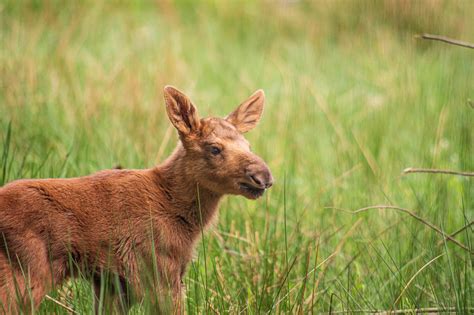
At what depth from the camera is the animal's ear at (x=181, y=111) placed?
484 centimetres

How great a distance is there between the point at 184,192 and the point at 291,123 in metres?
4.24

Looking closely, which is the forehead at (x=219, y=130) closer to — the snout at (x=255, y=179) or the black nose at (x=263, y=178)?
the snout at (x=255, y=179)

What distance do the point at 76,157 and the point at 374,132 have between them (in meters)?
3.13

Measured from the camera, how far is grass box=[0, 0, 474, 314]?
503cm

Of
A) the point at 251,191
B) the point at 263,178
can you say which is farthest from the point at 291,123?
the point at 263,178

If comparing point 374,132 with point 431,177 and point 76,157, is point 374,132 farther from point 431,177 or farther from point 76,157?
point 76,157

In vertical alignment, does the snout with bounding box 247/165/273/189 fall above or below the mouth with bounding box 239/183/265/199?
above

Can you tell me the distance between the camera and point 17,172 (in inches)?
221

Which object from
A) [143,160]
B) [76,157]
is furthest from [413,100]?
[76,157]

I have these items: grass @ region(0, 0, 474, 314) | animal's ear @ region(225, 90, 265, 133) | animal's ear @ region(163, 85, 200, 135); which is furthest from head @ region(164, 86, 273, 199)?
grass @ region(0, 0, 474, 314)

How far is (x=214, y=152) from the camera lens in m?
4.83

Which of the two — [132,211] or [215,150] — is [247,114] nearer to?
[215,150]

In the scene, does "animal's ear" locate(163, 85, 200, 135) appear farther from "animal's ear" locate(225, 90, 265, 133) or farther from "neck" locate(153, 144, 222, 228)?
"animal's ear" locate(225, 90, 265, 133)

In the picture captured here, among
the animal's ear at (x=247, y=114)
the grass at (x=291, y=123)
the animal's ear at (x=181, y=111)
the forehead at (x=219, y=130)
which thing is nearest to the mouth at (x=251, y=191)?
the grass at (x=291, y=123)
